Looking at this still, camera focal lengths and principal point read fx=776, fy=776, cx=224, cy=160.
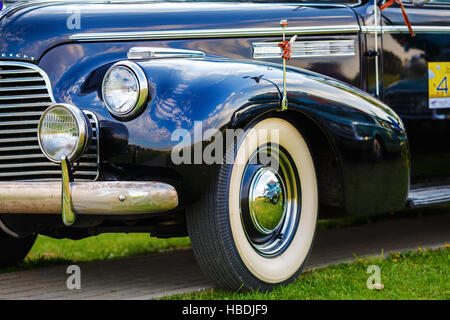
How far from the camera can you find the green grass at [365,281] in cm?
348

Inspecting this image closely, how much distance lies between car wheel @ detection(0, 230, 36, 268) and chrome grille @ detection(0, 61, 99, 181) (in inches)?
41.4

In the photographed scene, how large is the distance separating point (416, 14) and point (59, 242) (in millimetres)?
3307

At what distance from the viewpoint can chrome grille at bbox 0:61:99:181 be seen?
3463 mm

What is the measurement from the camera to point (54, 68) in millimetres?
3588

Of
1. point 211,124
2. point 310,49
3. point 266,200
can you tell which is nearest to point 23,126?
point 211,124

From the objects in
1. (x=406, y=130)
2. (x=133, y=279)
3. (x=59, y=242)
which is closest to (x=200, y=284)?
(x=133, y=279)

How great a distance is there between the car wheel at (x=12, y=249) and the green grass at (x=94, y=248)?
5 centimetres

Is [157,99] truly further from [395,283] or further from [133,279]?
[395,283]

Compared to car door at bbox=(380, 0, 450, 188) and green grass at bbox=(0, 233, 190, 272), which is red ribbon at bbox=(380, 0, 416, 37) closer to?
car door at bbox=(380, 0, 450, 188)

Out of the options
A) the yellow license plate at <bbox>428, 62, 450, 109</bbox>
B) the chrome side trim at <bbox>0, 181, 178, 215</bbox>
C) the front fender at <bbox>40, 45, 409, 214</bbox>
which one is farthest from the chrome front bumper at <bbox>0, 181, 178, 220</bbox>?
the yellow license plate at <bbox>428, 62, 450, 109</bbox>

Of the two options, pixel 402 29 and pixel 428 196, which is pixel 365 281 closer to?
pixel 428 196

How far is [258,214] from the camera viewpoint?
11.7 feet
